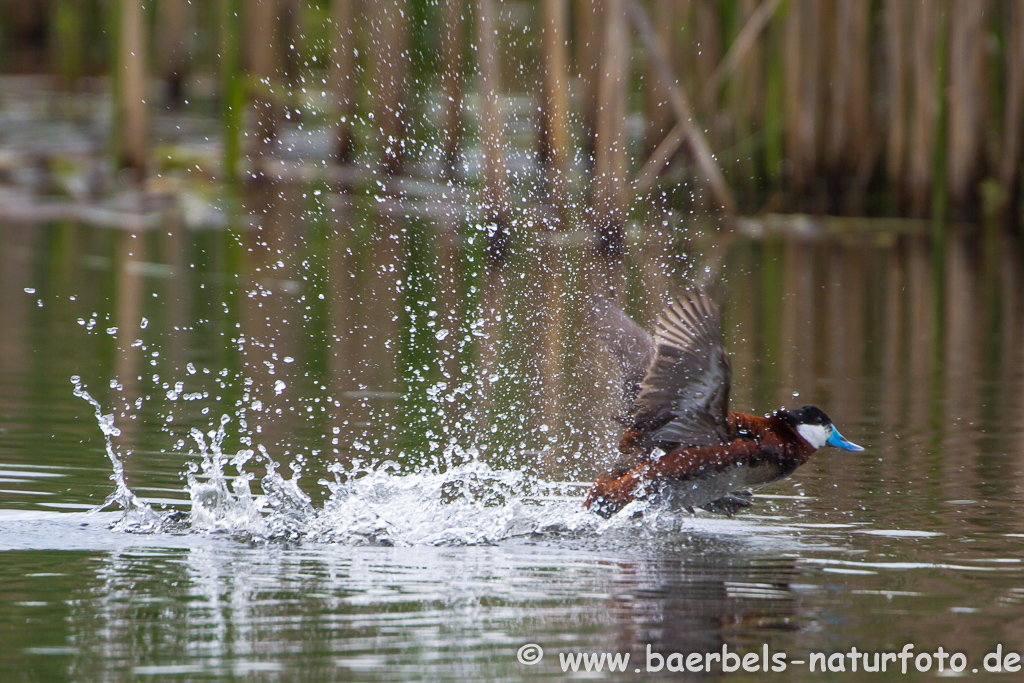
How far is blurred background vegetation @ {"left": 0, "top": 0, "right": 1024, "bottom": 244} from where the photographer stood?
48.6ft

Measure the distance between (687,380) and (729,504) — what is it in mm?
564

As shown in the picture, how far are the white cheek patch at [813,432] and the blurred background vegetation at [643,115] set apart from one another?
7107mm

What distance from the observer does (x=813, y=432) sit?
19.1 ft

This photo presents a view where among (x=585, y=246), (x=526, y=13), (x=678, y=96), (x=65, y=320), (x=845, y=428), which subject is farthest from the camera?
(x=526, y=13)

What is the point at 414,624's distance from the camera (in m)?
4.29

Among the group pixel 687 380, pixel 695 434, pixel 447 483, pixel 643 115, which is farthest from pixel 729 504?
pixel 643 115

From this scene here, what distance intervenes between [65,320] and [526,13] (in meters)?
16.4

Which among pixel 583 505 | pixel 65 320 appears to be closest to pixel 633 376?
pixel 583 505

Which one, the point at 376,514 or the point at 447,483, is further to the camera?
the point at 447,483

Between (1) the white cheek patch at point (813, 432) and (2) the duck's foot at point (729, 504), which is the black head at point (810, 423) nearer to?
(1) the white cheek patch at point (813, 432)

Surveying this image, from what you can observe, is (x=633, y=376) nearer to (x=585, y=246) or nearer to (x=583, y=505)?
(x=583, y=505)

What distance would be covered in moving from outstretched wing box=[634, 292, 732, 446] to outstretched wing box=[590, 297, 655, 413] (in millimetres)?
267

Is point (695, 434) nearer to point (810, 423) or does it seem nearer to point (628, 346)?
point (810, 423)

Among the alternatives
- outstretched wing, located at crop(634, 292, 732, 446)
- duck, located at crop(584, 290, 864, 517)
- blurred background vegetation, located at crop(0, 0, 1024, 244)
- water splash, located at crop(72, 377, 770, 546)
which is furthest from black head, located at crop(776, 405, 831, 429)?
blurred background vegetation, located at crop(0, 0, 1024, 244)
